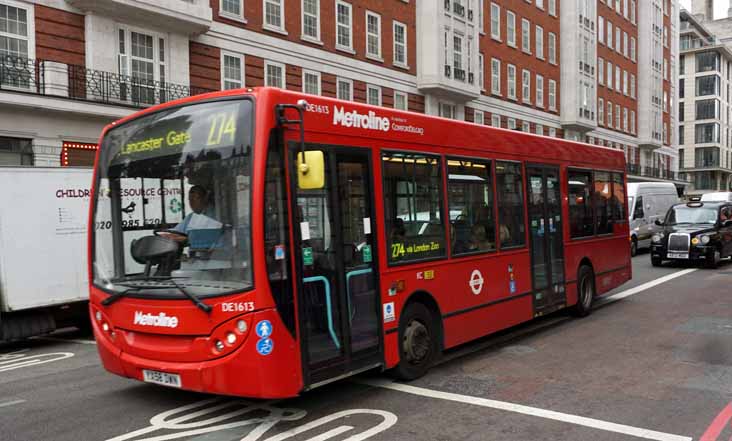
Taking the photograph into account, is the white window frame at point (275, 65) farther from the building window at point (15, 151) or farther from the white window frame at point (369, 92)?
the building window at point (15, 151)

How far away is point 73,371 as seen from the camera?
7.84 metres

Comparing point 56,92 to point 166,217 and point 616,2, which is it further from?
point 616,2

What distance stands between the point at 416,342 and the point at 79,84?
1611 cm

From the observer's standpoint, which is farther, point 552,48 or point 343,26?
point 552,48

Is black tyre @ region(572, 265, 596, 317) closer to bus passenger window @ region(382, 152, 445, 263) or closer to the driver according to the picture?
bus passenger window @ region(382, 152, 445, 263)

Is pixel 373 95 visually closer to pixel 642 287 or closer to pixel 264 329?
pixel 642 287

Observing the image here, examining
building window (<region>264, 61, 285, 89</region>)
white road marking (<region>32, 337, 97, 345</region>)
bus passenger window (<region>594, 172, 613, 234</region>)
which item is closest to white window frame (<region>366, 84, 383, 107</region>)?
building window (<region>264, 61, 285, 89</region>)

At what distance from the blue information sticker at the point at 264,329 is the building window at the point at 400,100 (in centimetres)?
2688

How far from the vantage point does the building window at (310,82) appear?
26.5m

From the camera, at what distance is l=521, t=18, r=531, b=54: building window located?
4214 centimetres

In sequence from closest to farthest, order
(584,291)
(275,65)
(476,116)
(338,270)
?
(338,270)
(584,291)
(275,65)
(476,116)

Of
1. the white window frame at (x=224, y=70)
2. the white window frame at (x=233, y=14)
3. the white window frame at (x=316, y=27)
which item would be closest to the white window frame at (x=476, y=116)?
the white window frame at (x=316, y=27)

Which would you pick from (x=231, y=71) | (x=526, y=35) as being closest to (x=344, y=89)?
(x=231, y=71)

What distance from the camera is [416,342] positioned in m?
6.91
